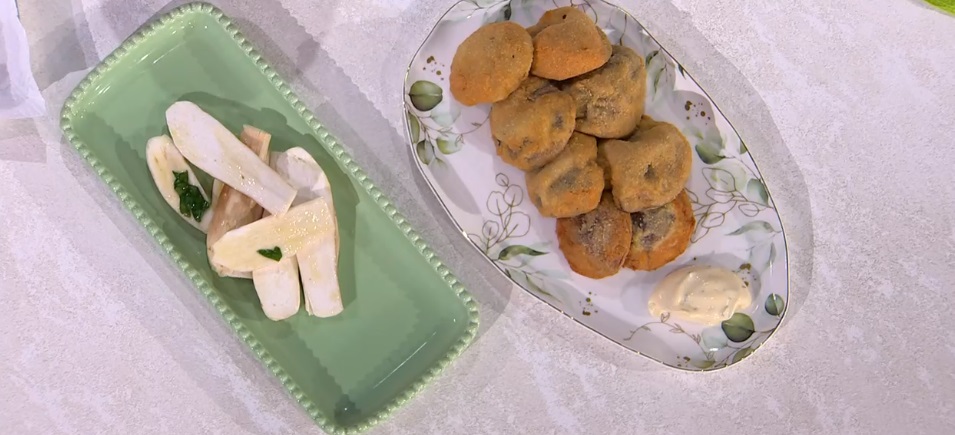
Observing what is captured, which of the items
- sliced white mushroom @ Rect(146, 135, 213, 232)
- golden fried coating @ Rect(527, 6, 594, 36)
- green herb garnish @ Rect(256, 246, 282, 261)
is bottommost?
green herb garnish @ Rect(256, 246, 282, 261)

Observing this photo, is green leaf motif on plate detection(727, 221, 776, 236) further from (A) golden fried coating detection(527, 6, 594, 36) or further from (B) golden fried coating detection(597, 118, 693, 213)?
(A) golden fried coating detection(527, 6, 594, 36)

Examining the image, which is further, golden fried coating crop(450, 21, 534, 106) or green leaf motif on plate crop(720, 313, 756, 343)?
green leaf motif on plate crop(720, 313, 756, 343)

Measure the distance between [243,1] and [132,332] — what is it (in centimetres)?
75

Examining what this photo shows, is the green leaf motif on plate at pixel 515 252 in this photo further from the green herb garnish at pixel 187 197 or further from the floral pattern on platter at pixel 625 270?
the green herb garnish at pixel 187 197

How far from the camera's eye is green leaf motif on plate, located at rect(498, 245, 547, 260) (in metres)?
1.30

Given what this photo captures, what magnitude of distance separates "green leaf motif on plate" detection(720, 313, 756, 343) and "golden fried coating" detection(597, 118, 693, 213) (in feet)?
1.05

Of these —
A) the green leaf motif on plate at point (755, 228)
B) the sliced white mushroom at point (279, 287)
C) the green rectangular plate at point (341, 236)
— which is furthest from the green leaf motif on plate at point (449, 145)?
the green leaf motif on plate at point (755, 228)

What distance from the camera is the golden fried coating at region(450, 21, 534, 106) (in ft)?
3.81

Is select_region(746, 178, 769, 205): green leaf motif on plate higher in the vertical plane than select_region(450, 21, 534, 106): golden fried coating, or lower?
lower

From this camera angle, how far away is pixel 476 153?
129 centimetres

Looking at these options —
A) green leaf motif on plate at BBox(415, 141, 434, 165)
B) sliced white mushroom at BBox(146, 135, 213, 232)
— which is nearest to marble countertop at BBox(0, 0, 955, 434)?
green leaf motif on plate at BBox(415, 141, 434, 165)

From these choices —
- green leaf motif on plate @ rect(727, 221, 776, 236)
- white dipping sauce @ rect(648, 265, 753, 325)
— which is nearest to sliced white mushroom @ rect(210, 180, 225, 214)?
white dipping sauce @ rect(648, 265, 753, 325)

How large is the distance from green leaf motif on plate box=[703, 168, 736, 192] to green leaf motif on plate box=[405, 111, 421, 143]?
60 centimetres

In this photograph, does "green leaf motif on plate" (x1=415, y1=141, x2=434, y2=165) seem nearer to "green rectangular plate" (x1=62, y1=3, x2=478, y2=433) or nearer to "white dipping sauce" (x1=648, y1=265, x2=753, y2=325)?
"green rectangular plate" (x1=62, y1=3, x2=478, y2=433)
